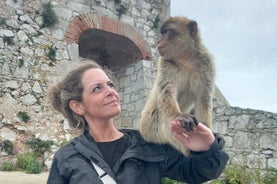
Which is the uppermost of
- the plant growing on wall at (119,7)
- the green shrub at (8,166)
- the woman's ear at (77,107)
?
the plant growing on wall at (119,7)

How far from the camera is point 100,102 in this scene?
2.44 metres

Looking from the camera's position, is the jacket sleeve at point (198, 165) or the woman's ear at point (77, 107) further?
the woman's ear at point (77, 107)

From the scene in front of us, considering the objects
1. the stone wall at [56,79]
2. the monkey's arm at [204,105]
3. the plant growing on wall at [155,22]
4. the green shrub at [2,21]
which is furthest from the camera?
the plant growing on wall at [155,22]

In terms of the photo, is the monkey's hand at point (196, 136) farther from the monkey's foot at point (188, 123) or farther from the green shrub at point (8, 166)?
the green shrub at point (8, 166)

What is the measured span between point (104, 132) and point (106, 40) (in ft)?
25.8

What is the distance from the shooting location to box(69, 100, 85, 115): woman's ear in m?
2.57

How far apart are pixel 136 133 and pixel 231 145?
495cm

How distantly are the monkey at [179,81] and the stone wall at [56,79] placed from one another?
345cm

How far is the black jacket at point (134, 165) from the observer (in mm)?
2165

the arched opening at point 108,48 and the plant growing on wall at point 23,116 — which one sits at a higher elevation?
the arched opening at point 108,48

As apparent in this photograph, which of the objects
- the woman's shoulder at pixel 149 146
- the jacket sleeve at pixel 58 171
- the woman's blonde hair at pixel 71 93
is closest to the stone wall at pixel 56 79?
the woman's blonde hair at pixel 71 93

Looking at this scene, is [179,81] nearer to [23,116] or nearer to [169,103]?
[169,103]

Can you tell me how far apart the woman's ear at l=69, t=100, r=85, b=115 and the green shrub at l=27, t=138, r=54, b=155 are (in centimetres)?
538

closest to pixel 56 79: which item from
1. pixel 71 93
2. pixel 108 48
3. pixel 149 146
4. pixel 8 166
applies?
pixel 8 166
